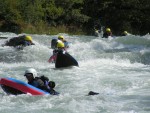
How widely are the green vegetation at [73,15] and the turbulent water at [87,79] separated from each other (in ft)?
35.8

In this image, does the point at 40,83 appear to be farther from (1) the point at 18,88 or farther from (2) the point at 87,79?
(2) the point at 87,79

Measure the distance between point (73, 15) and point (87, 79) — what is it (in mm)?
22949

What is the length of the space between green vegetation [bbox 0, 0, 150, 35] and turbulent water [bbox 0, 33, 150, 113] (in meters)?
10.9

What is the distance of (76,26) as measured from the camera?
117ft

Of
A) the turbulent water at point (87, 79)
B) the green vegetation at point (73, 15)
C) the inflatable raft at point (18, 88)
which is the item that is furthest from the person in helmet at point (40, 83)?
the green vegetation at point (73, 15)

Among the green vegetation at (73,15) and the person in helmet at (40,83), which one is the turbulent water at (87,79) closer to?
the person in helmet at (40,83)

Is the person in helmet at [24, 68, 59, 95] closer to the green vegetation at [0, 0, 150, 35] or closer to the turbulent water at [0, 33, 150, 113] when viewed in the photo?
the turbulent water at [0, 33, 150, 113]

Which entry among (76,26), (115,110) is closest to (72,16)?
(76,26)

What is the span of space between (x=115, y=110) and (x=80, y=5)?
1154 inches

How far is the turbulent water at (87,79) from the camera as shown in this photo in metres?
9.05

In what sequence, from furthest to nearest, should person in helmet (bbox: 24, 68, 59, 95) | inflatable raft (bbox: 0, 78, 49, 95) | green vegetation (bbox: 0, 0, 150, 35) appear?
green vegetation (bbox: 0, 0, 150, 35)
person in helmet (bbox: 24, 68, 59, 95)
inflatable raft (bbox: 0, 78, 49, 95)

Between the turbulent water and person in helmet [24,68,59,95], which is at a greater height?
person in helmet [24,68,59,95]

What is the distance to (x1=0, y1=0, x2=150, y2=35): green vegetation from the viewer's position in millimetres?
32688

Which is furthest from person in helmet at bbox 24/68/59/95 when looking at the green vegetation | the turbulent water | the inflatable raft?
the green vegetation
